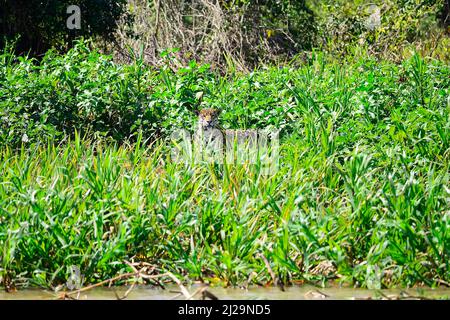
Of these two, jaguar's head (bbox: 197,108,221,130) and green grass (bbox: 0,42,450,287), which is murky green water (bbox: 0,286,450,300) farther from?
jaguar's head (bbox: 197,108,221,130)

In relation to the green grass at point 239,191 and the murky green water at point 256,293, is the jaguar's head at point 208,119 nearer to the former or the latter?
the green grass at point 239,191

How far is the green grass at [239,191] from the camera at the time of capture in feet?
17.2

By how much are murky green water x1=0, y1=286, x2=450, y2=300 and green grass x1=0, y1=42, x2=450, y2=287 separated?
0.08 m

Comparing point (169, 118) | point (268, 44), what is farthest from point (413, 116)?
point (268, 44)

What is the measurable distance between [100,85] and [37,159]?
1.64 meters

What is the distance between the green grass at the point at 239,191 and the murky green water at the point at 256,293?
0.08 m

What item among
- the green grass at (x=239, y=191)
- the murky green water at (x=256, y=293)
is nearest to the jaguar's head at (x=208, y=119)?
the green grass at (x=239, y=191)

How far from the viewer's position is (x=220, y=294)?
507cm

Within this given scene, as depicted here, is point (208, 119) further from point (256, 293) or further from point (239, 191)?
point (256, 293)

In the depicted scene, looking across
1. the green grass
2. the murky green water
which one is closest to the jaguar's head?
the green grass

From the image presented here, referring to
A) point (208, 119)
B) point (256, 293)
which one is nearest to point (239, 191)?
point (256, 293)

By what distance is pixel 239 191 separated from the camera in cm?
609

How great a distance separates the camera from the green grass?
523cm
